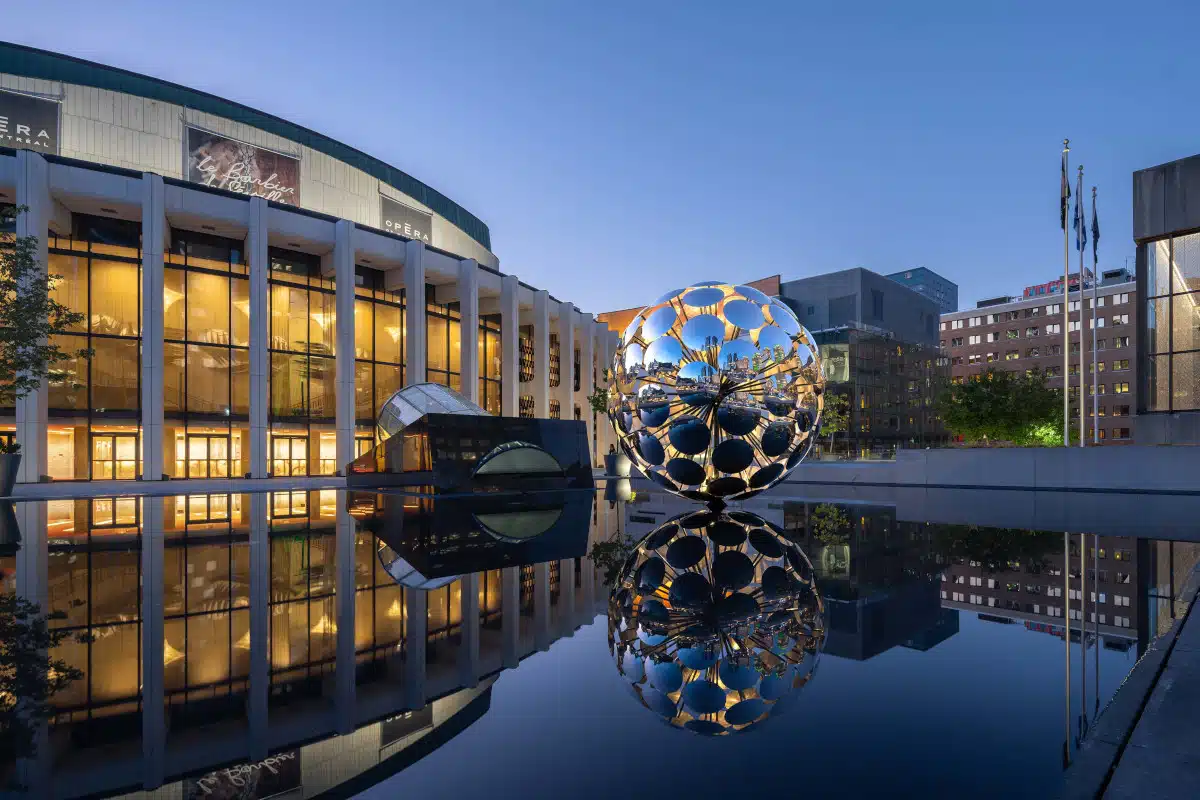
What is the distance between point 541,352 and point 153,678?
44.8 m

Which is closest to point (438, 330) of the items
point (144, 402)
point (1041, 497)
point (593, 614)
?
point (144, 402)

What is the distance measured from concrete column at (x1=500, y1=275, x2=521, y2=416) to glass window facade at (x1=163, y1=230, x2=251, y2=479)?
15407mm

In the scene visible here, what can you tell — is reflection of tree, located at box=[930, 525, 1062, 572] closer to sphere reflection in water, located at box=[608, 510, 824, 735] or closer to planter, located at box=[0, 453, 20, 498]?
sphere reflection in water, located at box=[608, 510, 824, 735]

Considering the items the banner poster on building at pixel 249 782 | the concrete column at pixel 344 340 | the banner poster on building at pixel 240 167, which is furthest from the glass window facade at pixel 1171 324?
the banner poster on building at pixel 240 167

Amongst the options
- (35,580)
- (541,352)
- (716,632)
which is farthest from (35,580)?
(541,352)

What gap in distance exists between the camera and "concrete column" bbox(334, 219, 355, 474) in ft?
114

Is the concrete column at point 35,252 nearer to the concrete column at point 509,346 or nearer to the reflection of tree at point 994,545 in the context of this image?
the concrete column at point 509,346

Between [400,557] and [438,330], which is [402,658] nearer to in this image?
[400,557]

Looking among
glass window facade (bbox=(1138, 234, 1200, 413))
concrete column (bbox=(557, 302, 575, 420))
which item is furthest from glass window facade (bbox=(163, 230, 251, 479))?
glass window facade (bbox=(1138, 234, 1200, 413))

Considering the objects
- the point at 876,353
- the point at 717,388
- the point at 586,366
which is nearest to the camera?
the point at 717,388

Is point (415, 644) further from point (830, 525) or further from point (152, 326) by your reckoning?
point (152, 326)

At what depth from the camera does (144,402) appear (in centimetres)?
2917

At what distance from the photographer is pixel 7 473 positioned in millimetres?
20594

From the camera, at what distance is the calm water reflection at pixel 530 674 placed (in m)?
2.55
